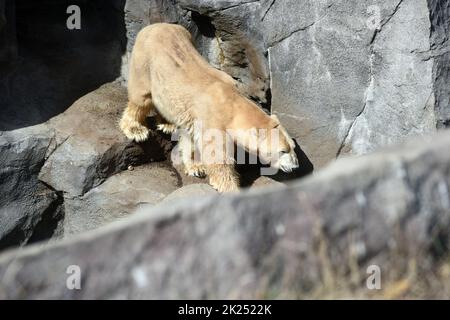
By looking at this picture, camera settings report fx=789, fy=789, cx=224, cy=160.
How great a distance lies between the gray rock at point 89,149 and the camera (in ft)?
25.9

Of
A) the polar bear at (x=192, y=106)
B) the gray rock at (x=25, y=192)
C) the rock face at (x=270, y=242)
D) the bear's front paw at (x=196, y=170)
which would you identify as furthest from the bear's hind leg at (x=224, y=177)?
the rock face at (x=270, y=242)

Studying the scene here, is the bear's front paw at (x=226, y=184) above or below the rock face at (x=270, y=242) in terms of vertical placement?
above

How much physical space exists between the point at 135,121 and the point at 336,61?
223 centimetres

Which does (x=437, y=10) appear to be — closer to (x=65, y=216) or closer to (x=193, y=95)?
(x=193, y=95)

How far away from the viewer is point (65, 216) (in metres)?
8.12

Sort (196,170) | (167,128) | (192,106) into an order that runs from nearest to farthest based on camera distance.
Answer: (192,106)
(196,170)
(167,128)

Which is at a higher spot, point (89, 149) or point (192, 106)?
point (192, 106)

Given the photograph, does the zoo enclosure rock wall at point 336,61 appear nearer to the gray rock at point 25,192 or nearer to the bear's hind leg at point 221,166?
the bear's hind leg at point 221,166

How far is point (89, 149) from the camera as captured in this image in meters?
7.94

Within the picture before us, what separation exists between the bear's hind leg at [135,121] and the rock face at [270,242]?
4.68 metres

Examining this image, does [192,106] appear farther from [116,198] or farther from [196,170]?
[116,198]

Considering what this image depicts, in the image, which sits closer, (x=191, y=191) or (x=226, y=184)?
(x=191, y=191)

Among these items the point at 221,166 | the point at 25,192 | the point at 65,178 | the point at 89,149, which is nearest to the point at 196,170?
the point at 221,166

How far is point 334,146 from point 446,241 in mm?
3967
